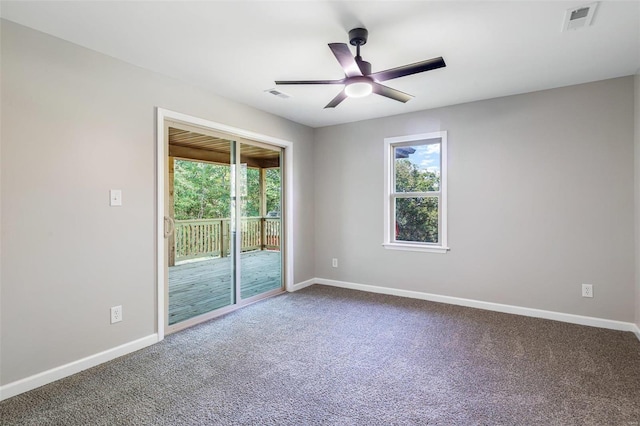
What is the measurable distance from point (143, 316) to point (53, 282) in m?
0.79

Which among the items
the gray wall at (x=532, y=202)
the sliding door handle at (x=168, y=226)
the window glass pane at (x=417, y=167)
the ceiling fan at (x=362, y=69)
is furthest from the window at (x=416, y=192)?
the sliding door handle at (x=168, y=226)

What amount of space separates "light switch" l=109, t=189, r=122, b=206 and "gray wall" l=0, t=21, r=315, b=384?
0.13ft

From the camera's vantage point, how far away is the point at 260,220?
4.36 meters

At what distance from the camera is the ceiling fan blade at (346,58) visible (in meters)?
1.96

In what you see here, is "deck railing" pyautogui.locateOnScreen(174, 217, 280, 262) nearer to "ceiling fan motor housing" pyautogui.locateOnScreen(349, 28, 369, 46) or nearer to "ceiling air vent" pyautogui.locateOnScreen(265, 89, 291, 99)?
"ceiling air vent" pyautogui.locateOnScreen(265, 89, 291, 99)

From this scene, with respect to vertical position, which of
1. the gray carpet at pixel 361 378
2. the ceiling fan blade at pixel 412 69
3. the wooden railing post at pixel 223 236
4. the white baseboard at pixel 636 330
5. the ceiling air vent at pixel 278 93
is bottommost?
the gray carpet at pixel 361 378

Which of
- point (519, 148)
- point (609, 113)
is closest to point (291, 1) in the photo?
point (519, 148)

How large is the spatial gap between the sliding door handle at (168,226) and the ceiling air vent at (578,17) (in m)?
3.54

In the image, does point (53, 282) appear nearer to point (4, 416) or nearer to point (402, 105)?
point (4, 416)

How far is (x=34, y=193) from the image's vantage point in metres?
2.25

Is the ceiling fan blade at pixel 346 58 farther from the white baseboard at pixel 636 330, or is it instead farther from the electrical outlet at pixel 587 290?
the white baseboard at pixel 636 330

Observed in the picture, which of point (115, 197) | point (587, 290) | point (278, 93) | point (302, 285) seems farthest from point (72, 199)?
point (587, 290)

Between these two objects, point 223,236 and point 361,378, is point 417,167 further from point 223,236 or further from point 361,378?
point 361,378

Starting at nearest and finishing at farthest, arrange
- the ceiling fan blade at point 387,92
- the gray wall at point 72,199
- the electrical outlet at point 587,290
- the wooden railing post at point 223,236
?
the gray wall at point 72,199, the ceiling fan blade at point 387,92, the electrical outlet at point 587,290, the wooden railing post at point 223,236
